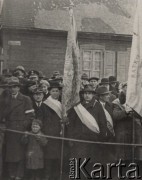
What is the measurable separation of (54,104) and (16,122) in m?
0.68

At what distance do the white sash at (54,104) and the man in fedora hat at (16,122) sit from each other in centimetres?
30

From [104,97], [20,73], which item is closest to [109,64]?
[20,73]

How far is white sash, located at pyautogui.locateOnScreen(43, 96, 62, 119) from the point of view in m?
6.55

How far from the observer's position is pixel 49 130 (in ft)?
21.2

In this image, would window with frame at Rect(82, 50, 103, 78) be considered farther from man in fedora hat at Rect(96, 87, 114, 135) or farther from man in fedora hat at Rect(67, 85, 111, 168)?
man in fedora hat at Rect(67, 85, 111, 168)

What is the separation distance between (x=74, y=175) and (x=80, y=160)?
0.96ft

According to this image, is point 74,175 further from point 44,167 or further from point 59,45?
point 59,45

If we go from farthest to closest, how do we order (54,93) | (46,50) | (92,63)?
(92,63)
(46,50)
(54,93)

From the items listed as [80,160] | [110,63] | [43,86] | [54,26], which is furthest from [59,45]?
[80,160]

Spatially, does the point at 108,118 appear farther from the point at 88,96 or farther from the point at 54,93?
the point at 54,93

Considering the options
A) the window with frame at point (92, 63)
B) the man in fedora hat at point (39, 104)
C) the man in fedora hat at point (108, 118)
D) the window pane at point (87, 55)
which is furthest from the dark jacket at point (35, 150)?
the window pane at point (87, 55)

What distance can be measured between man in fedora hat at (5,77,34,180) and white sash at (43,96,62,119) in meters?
0.30

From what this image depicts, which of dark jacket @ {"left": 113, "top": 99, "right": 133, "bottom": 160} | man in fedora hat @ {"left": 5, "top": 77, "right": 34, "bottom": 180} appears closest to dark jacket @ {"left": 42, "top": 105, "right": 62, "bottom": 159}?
man in fedora hat @ {"left": 5, "top": 77, "right": 34, "bottom": 180}

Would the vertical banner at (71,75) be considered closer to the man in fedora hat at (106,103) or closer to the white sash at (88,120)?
the white sash at (88,120)
